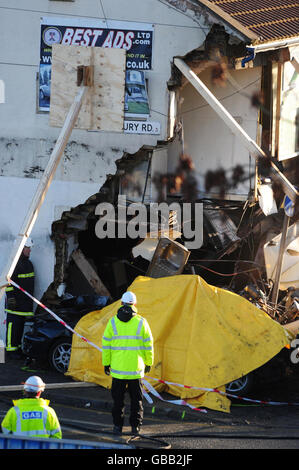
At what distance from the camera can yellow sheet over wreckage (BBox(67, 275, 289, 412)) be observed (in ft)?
38.3

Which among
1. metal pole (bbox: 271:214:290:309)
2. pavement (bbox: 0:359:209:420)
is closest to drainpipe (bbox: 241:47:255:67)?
metal pole (bbox: 271:214:290:309)

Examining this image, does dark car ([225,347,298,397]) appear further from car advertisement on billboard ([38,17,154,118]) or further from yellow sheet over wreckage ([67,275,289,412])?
car advertisement on billboard ([38,17,154,118])

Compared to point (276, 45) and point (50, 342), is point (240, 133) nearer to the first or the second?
point (276, 45)

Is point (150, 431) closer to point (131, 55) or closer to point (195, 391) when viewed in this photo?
point (195, 391)

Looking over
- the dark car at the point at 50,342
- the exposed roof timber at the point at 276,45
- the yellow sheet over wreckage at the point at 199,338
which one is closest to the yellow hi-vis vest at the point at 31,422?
the yellow sheet over wreckage at the point at 199,338

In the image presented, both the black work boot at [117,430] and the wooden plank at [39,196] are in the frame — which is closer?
the black work boot at [117,430]

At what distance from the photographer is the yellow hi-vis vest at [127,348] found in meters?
9.77

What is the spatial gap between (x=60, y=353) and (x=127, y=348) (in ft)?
13.0

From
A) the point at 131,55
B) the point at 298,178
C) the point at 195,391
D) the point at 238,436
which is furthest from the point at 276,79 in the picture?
the point at 238,436

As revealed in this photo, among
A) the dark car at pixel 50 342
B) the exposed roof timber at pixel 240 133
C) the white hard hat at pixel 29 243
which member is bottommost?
the dark car at pixel 50 342

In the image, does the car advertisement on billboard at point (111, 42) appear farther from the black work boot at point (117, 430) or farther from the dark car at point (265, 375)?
the black work boot at point (117, 430)

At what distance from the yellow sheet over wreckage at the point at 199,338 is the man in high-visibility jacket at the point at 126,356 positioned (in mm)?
1960

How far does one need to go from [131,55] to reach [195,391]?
7228mm

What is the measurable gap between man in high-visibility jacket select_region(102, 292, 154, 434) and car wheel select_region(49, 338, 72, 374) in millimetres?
3602
